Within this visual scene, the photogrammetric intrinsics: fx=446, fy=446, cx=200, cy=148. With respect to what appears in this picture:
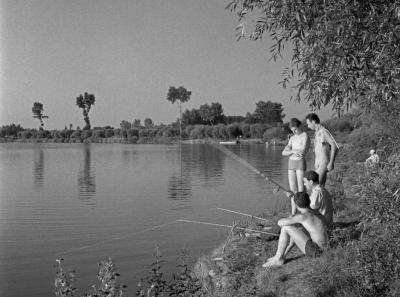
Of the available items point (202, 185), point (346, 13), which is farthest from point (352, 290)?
point (202, 185)

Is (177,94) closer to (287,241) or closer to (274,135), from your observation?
(274,135)

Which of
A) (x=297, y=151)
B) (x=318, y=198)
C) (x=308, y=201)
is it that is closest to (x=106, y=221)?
(x=297, y=151)

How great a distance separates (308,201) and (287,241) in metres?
0.72

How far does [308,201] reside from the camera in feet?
21.5

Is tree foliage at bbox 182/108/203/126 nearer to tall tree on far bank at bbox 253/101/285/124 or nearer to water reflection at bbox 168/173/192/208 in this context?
tall tree on far bank at bbox 253/101/285/124

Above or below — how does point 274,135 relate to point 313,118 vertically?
above

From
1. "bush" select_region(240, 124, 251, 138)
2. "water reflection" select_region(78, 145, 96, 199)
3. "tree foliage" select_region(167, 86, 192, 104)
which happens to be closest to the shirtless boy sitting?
"water reflection" select_region(78, 145, 96, 199)

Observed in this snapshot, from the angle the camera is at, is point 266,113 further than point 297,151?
Yes

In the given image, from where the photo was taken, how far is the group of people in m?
6.62

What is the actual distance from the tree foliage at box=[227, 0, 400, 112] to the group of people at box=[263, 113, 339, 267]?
1942 millimetres

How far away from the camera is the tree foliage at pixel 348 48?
4590 mm

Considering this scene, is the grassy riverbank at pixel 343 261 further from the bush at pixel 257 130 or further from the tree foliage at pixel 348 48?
the bush at pixel 257 130

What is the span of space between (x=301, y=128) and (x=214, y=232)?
503 centimetres

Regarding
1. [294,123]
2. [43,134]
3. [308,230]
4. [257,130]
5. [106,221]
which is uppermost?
[257,130]
